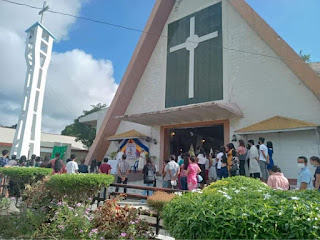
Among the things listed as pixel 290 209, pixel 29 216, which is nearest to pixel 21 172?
pixel 29 216

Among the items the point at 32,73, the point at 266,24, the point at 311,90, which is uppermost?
the point at 266,24

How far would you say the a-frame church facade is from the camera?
10000 millimetres

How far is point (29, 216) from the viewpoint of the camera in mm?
4828

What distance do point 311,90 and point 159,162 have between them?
8298 millimetres

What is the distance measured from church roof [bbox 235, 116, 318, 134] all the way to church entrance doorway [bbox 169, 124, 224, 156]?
16.0ft

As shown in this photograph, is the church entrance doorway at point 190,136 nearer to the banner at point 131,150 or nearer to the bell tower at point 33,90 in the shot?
the banner at point 131,150

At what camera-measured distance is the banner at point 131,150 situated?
1520 centimetres

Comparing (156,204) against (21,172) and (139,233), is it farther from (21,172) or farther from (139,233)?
(21,172)

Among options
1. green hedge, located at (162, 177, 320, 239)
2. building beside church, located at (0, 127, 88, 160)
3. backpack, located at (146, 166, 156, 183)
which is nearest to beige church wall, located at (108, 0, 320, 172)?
backpack, located at (146, 166, 156, 183)

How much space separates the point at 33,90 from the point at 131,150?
723cm

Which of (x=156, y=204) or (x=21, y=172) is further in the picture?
(x=21, y=172)

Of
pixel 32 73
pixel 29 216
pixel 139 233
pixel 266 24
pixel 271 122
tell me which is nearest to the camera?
pixel 139 233

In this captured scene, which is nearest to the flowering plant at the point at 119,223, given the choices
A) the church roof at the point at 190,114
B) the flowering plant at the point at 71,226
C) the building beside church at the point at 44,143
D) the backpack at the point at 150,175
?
the flowering plant at the point at 71,226

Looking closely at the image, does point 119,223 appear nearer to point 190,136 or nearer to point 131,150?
point 131,150
